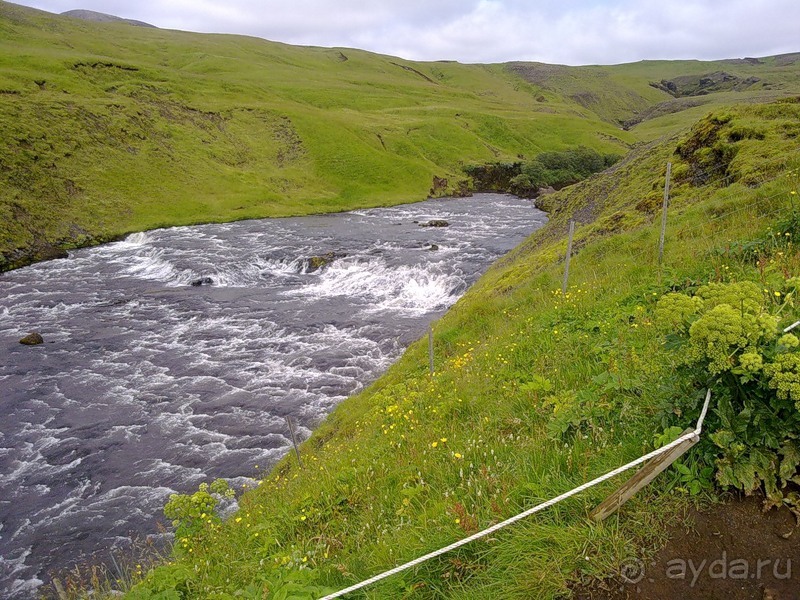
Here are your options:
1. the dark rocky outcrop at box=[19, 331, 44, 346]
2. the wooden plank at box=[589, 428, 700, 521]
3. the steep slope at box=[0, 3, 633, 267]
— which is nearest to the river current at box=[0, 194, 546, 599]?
the dark rocky outcrop at box=[19, 331, 44, 346]

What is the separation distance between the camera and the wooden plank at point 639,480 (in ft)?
13.0

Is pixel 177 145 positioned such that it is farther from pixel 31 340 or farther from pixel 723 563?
pixel 723 563

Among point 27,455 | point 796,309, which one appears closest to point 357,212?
point 27,455

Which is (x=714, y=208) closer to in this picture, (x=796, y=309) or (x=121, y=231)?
(x=796, y=309)

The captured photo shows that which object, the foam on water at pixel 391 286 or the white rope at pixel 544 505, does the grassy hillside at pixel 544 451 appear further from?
the foam on water at pixel 391 286

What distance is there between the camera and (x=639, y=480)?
3.94m

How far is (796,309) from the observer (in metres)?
4.88

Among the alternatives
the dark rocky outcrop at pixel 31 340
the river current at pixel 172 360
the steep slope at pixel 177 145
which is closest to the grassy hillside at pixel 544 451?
the river current at pixel 172 360

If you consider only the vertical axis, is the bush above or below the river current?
above

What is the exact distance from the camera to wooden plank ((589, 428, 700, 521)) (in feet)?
13.0

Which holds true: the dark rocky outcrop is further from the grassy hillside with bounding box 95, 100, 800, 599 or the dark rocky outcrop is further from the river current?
the grassy hillside with bounding box 95, 100, 800, 599
